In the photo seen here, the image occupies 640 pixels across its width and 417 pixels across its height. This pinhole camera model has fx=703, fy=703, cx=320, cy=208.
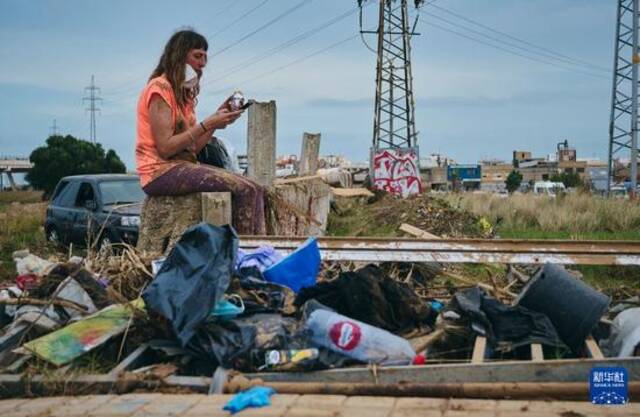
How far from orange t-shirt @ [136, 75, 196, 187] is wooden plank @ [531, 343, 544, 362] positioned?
308cm

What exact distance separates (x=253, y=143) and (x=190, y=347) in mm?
4264

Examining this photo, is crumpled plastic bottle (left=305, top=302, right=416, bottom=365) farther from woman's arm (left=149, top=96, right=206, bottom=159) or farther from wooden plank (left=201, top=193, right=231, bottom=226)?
woman's arm (left=149, top=96, right=206, bottom=159)

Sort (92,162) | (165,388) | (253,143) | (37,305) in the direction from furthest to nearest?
(92,162) < (253,143) < (37,305) < (165,388)

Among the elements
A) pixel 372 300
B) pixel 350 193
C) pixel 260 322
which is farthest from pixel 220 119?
pixel 350 193

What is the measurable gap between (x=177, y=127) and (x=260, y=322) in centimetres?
204

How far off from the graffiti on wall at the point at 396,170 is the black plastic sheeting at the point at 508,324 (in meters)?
19.7

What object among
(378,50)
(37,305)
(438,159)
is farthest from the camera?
(438,159)

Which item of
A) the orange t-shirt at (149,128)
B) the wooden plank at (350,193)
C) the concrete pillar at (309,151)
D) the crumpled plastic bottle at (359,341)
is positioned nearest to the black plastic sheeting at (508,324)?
the crumpled plastic bottle at (359,341)

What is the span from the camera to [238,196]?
5.88 m

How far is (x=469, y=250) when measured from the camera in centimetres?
577

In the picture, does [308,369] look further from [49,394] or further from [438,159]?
[438,159]

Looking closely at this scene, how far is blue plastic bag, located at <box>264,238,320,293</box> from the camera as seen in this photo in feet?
16.4

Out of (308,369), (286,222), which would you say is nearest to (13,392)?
(308,369)

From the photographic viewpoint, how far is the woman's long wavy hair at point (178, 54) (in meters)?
5.41
